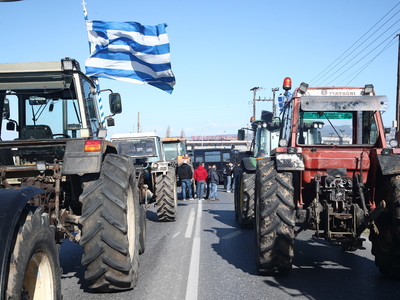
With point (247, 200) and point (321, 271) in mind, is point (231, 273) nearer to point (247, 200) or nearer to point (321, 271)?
point (321, 271)

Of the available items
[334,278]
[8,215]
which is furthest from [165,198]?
[8,215]

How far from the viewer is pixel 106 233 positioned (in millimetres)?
5633

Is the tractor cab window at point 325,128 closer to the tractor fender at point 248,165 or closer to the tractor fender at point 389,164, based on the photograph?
the tractor fender at point 389,164

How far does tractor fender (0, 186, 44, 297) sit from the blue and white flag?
415 inches

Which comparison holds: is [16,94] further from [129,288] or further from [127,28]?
[127,28]

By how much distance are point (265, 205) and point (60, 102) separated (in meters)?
3.12

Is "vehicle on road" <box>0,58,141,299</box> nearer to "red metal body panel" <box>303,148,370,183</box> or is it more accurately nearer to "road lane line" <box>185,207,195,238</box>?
"red metal body panel" <box>303,148,370,183</box>

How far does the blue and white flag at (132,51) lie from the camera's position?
1403 centimetres

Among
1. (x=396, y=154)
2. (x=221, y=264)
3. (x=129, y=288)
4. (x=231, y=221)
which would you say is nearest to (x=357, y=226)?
(x=396, y=154)

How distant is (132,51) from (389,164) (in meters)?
9.42

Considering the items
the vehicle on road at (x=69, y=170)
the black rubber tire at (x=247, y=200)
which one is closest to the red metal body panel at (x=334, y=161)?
the vehicle on road at (x=69, y=170)

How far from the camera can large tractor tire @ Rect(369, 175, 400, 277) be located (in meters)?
6.28

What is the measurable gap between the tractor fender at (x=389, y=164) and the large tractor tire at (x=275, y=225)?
122cm

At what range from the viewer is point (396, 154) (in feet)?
22.0
